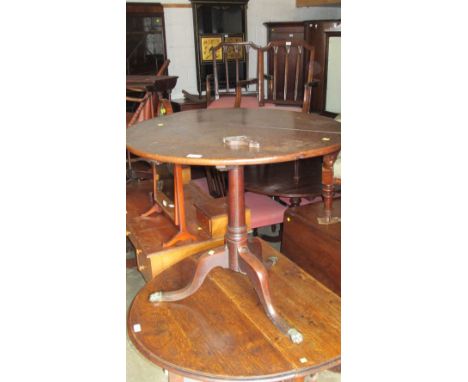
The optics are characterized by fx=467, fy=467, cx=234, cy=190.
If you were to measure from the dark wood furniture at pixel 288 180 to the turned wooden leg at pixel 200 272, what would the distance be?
0.86 metres

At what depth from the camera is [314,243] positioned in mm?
2004

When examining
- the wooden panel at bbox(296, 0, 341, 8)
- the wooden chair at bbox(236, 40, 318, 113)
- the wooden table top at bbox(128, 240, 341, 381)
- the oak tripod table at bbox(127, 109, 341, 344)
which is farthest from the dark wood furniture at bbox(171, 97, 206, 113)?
the wooden table top at bbox(128, 240, 341, 381)

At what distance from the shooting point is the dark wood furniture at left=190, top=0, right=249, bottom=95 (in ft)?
17.3

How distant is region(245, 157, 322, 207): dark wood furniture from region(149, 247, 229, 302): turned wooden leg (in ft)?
2.81

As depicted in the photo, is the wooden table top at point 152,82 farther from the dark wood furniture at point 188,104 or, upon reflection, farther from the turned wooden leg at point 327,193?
the turned wooden leg at point 327,193

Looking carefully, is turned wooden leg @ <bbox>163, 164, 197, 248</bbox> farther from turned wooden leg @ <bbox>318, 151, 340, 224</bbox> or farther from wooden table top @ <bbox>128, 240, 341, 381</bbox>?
turned wooden leg @ <bbox>318, 151, 340, 224</bbox>

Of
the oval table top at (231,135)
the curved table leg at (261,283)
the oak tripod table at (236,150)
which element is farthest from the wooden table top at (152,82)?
the curved table leg at (261,283)

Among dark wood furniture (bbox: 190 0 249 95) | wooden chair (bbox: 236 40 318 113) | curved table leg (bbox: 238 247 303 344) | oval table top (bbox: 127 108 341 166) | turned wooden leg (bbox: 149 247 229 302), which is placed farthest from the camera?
dark wood furniture (bbox: 190 0 249 95)

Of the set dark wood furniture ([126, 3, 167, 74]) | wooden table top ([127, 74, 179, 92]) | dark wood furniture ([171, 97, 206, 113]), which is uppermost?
dark wood furniture ([126, 3, 167, 74])

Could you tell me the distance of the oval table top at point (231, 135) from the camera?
4.16ft
